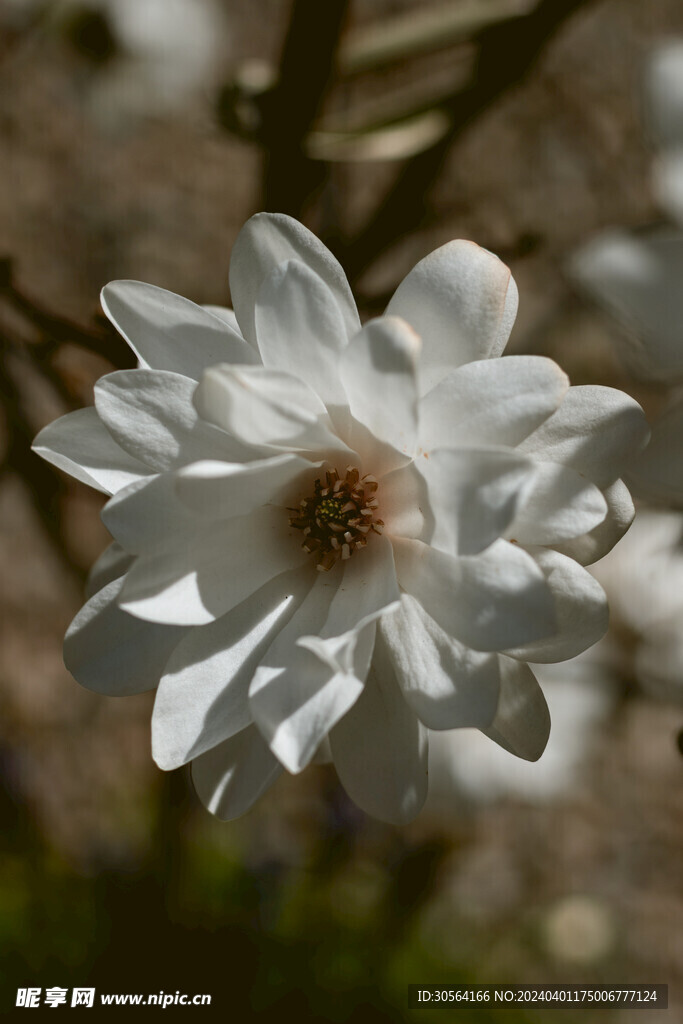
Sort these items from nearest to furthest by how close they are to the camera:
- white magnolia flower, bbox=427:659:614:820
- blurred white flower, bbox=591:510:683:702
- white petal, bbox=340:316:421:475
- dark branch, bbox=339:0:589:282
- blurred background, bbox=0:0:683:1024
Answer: white petal, bbox=340:316:421:475 < dark branch, bbox=339:0:589:282 < blurred white flower, bbox=591:510:683:702 < white magnolia flower, bbox=427:659:614:820 < blurred background, bbox=0:0:683:1024

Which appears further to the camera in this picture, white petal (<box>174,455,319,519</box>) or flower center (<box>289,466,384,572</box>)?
flower center (<box>289,466,384,572</box>)

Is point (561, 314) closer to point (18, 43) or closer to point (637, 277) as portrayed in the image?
point (637, 277)

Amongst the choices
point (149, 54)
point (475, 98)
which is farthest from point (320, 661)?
point (149, 54)

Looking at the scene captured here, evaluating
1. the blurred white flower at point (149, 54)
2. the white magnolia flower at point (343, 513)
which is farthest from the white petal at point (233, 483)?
the blurred white flower at point (149, 54)

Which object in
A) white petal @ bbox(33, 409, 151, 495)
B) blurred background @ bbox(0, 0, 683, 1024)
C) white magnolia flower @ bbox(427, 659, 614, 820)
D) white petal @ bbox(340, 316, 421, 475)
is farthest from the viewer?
blurred background @ bbox(0, 0, 683, 1024)

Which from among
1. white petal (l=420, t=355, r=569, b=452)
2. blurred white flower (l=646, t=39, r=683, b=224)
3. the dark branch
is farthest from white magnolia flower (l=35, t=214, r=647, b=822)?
the dark branch

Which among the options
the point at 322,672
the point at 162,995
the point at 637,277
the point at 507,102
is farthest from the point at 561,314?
the point at 162,995

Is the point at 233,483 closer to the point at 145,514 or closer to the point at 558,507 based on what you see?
the point at 145,514

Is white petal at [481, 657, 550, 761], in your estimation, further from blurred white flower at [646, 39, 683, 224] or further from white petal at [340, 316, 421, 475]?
blurred white flower at [646, 39, 683, 224]
